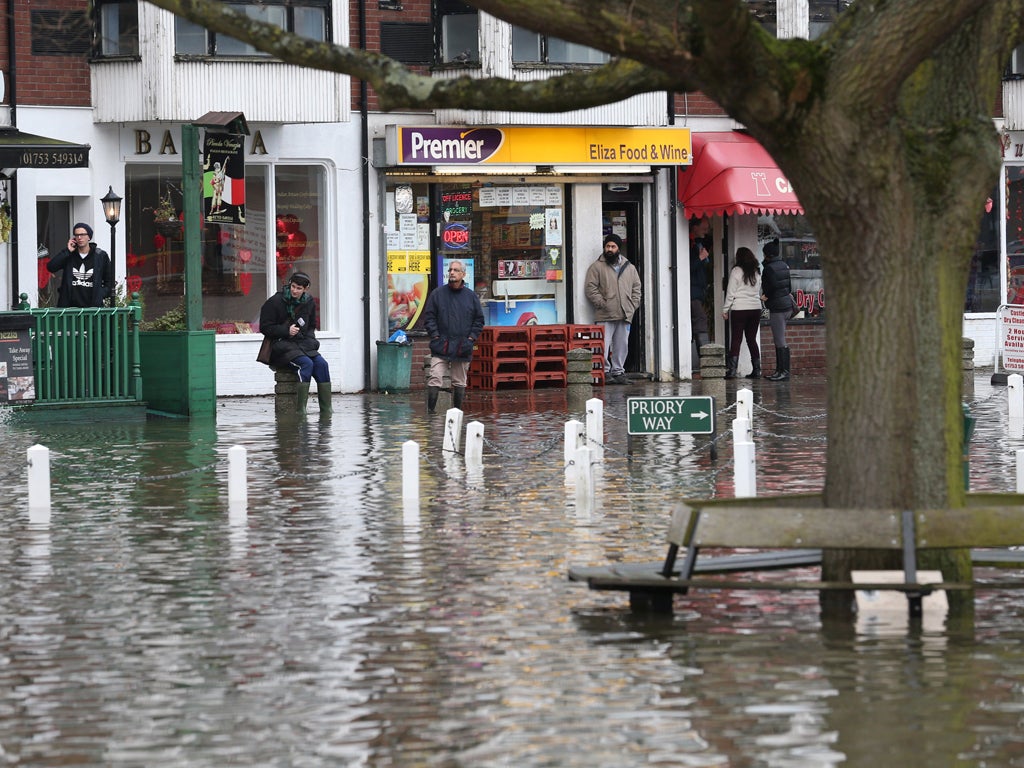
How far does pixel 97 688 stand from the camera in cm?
845

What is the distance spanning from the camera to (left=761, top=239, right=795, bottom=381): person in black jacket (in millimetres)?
31391

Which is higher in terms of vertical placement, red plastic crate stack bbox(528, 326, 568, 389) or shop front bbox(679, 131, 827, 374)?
shop front bbox(679, 131, 827, 374)

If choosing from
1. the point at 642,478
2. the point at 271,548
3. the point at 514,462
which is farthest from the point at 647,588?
the point at 514,462

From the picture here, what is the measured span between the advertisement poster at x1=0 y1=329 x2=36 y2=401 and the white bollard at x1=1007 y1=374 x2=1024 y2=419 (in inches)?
416

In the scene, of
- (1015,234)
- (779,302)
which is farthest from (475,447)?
(1015,234)

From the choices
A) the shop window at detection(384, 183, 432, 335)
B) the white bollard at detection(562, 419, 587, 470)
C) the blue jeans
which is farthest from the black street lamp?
the white bollard at detection(562, 419, 587, 470)

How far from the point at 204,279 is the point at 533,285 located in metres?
5.14

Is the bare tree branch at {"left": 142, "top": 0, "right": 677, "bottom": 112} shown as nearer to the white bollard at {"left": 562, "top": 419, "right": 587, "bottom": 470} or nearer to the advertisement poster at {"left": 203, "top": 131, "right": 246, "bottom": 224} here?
the white bollard at {"left": 562, "top": 419, "right": 587, "bottom": 470}

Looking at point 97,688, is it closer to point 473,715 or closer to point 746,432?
point 473,715

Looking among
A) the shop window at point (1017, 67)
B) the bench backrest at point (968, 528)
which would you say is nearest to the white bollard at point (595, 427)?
the bench backrest at point (968, 528)

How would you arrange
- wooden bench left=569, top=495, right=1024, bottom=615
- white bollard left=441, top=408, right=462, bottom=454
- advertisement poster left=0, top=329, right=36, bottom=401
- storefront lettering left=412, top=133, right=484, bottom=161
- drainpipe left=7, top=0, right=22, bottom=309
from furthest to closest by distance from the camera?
1. storefront lettering left=412, top=133, right=484, bottom=161
2. drainpipe left=7, top=0, right=22, bottom=309
3. advertisement poster left=0, top=329, right=36, bottom=401
4. white bollard left=441, top=408, right=462, bottom=454
5. wooden bench left=569, top=495, right=1024, bottom=615

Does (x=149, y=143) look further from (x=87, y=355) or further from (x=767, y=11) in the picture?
(x=767, y=11)

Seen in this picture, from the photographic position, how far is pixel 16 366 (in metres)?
23.0

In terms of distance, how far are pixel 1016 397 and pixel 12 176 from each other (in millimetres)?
13035
